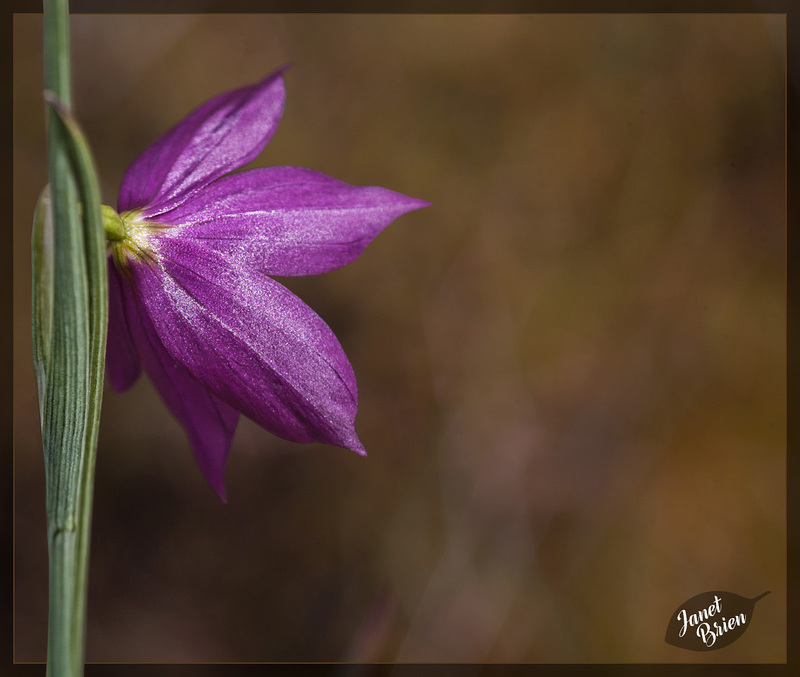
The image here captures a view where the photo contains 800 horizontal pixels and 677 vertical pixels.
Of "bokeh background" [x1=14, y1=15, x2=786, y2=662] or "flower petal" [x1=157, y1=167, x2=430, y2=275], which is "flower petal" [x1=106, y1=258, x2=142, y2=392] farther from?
"bokeh background" [x1=14, y1=15, x2=786, y2=662]

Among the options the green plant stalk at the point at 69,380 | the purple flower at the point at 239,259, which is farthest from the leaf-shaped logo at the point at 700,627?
the green plant stalk at the point at 69,380

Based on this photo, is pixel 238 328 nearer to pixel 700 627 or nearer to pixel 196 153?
pixel 196 153

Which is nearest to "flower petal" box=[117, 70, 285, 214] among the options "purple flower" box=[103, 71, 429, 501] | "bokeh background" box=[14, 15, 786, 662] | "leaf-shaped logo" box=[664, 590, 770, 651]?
"purple flower" box=[103, 71, 429, 501]

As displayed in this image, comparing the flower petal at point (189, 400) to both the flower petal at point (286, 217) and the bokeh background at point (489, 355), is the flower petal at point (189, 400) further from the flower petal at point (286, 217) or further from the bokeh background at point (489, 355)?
the bokeh background at point (489, 355)

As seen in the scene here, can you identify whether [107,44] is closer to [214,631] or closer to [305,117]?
[305,117]

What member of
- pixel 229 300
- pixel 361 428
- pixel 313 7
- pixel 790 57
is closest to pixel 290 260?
pixel 229 300
